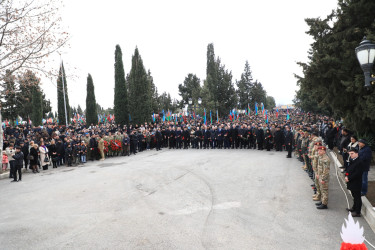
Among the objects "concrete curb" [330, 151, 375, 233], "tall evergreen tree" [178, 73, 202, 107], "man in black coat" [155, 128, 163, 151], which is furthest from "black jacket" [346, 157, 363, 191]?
"tall evergreen tree" [178, 73, 202, 107]

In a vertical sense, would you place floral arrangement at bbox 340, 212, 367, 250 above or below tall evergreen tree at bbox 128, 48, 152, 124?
below

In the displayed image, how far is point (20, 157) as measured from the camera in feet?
39.6

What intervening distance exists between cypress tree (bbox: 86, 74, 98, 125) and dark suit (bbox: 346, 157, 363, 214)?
40654 mm

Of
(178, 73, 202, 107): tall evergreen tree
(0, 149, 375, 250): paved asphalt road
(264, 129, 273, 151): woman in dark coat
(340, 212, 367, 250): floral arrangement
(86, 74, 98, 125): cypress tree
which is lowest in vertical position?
(0, 149, 375, 250): paved asphalt road

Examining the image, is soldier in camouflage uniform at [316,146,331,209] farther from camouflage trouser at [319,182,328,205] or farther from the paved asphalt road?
the paved asphalt road

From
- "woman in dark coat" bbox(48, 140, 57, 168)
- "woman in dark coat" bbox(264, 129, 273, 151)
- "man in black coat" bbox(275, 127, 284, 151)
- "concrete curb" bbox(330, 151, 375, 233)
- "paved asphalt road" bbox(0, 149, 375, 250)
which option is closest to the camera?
"paved asphalt road" bbox(0, 149, 375, 250)

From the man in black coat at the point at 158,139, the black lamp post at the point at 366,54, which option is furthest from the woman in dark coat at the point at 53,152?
the black lamp post at the point at 366,54

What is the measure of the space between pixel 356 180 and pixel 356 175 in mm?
130

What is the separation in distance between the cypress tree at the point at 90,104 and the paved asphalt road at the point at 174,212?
31.4m

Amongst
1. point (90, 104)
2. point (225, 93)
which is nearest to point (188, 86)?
point (225, 93)

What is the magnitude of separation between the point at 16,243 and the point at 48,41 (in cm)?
1027

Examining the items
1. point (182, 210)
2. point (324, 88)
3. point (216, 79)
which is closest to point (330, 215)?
point (182, 210)

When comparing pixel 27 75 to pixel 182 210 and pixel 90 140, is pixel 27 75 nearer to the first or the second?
pixel 90 140

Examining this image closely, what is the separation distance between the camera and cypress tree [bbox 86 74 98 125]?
41.3 metres
